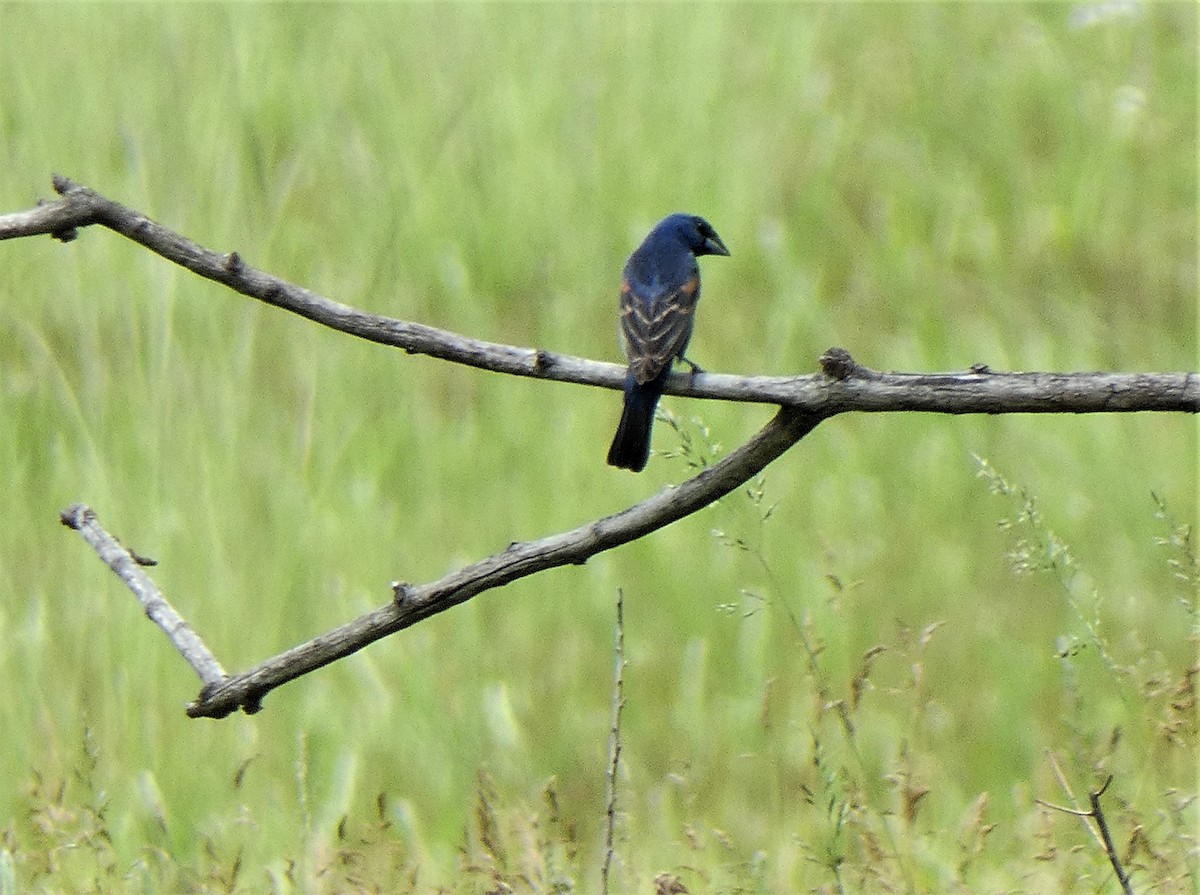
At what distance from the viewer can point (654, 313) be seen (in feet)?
12.8

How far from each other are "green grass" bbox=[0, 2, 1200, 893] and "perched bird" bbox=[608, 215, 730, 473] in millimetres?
328

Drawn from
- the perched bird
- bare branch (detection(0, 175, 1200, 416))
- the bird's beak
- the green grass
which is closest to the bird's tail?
the perched bird

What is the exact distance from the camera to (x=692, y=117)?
676cm

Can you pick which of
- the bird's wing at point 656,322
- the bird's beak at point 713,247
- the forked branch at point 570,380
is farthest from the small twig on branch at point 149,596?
the bird's beak at point 713,247

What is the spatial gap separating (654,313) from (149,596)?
5.79ft

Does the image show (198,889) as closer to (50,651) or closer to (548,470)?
(50,651)

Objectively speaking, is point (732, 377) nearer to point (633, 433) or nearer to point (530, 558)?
point (530, 558)

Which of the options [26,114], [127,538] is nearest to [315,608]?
[127,538]

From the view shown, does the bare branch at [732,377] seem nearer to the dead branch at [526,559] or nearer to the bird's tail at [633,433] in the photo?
the dead branch at [526,559]

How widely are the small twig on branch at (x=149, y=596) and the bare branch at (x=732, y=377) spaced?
0.55 metres

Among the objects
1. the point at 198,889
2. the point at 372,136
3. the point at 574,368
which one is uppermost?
the point at 372,136

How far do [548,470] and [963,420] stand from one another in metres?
1.51

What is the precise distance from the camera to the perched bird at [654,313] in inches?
140

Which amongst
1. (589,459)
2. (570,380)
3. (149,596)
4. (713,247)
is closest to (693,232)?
(713,247)
